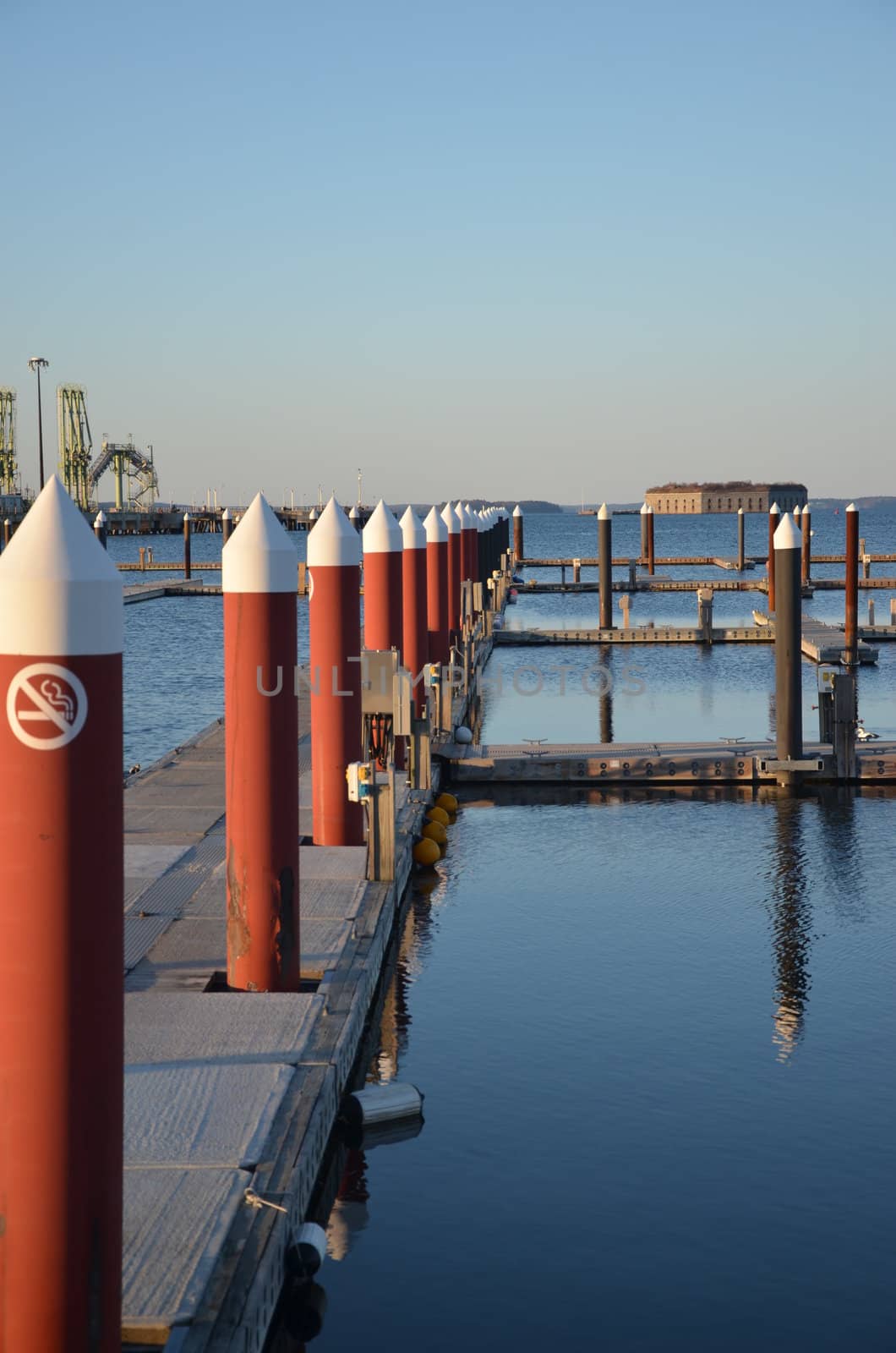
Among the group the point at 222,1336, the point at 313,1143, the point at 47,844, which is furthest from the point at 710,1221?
the point at 47,844

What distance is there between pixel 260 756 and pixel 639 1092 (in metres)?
4.24

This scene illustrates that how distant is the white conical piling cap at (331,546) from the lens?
17516 mm

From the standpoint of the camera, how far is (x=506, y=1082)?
1334 centimetres

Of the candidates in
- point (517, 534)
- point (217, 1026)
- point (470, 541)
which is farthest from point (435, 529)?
point (517, 534)

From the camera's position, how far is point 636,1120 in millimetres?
12492

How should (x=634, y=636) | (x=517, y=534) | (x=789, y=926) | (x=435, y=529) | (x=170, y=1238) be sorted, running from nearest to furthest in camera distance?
(x=170, y=1238), (x=789, y=926), (x=435, y=529), (x=634, y=636), (x=517, y=534)

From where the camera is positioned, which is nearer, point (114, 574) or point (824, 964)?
point (114, 574)

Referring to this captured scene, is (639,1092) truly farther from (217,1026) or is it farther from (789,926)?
(789,926)

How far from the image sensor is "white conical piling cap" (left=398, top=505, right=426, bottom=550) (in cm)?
3052

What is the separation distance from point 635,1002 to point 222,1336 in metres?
8.49

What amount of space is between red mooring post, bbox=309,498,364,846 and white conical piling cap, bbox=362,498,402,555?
5539 mm

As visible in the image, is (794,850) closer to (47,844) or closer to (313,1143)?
(313,1143)

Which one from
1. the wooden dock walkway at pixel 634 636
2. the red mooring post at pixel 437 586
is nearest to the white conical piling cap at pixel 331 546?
the red mooring post at pixel 437 586

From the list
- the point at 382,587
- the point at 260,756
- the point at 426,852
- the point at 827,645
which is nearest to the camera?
the point at 260,756
